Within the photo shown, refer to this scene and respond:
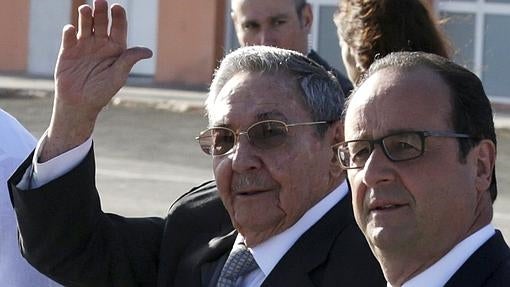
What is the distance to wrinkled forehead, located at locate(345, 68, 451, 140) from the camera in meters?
2.67

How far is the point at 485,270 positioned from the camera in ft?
8.69

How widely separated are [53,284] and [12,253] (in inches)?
6.3

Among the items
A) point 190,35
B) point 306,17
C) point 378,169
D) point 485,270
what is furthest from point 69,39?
point 190,35

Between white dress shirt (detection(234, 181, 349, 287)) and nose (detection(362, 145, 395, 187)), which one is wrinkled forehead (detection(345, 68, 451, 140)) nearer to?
nose (detection(362, 145, 395, 187))

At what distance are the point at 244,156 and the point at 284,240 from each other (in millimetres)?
238

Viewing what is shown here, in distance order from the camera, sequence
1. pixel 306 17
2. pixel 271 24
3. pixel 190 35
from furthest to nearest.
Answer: pixel 190 35 < pixel 306 17 < pixel 271 24

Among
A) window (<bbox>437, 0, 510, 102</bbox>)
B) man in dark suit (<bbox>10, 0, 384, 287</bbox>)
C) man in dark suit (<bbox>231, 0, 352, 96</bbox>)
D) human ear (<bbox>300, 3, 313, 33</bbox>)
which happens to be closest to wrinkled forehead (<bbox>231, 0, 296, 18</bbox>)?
man in dark suit (<bbox>231, 0, 352, 96</bbox>)

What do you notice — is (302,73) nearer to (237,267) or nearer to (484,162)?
(237,267)

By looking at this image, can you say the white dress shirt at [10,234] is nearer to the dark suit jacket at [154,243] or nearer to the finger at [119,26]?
the dark suit jacket at [154,243]

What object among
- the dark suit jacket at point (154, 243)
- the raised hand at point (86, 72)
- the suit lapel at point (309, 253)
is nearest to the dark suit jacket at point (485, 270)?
the dark suit jacket at point (154, 243)

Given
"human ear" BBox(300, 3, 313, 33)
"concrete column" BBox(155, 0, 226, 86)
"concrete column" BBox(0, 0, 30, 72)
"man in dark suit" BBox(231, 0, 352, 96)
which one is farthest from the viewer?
"concrete column" BBox(0, 0, 30, 72)

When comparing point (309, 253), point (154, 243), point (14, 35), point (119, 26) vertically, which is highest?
point (119, 26)

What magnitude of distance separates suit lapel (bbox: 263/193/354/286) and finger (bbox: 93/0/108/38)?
0.70 m

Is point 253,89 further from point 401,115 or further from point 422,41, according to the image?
point 422,41
